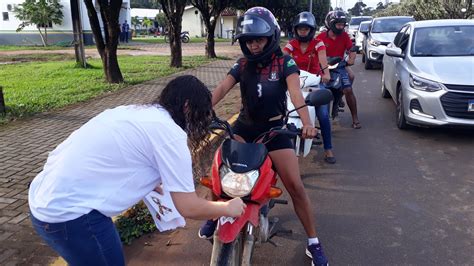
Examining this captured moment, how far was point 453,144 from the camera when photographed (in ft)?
20.4

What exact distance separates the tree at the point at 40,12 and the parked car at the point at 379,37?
20.4 metres

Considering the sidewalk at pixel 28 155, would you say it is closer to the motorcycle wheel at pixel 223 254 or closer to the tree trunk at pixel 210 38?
the motorcycle wheel at pixel 223 254

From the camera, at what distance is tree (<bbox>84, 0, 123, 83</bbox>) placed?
36.5ft

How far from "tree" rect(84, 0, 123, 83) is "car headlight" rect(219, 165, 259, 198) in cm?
966

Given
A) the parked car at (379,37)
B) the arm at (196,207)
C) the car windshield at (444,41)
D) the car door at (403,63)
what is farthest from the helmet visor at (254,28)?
the parked car at (379,37)

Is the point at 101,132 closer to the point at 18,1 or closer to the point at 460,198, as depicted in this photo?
the point at 460,198

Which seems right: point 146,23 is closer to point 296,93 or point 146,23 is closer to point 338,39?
point 338,39

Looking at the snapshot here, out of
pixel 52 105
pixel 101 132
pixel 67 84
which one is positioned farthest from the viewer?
pixel 67 84

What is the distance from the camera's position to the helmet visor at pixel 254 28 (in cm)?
294

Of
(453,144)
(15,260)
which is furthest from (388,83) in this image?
(15,260)

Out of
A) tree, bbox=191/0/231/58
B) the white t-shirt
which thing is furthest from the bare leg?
tree, bbox=191/0/231/58

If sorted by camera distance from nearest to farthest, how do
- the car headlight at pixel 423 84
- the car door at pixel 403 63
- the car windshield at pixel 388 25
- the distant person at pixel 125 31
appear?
1. the car headlight at pixel 423 84
2. the car door at pixel 403 63
3. the car windshield at pixel 388 25
4. the distant person at pixel 125 31

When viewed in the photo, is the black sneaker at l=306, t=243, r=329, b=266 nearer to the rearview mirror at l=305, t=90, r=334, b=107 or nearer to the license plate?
the rearview mirror at l=305, t=90, r=334, b=107

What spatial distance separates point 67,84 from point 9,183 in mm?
7032
